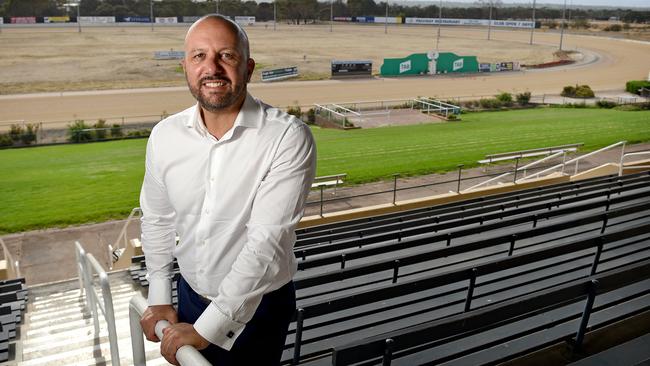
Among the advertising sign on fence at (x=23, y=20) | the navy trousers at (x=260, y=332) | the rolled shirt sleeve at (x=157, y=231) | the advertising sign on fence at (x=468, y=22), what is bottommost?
the navy trousers at (x=260, y=332)

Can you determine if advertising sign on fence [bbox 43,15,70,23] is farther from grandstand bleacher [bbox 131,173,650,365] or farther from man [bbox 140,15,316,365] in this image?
man [bbox 140,15,316,365]

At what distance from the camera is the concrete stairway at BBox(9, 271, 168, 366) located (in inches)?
186

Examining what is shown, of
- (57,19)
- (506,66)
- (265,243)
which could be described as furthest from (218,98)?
(57,19)

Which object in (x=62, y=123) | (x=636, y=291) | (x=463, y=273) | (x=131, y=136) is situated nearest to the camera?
(x=463, y=273)

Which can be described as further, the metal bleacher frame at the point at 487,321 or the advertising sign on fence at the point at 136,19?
the advertising sign on fence at the point at 136,19

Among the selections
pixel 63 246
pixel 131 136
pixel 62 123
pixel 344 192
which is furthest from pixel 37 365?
pixel 62 123

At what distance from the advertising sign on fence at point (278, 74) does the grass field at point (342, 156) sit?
717 inches

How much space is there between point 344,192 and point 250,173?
574 inches

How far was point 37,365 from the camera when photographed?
182 inches

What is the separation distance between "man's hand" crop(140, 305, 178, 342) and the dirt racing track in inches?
1235

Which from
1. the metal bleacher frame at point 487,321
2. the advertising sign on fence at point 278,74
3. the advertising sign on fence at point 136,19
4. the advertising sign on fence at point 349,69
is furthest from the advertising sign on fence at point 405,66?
the advertising sign on fence at point 136,19

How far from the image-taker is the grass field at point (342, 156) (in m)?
15.9

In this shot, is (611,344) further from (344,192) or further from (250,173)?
(344,192)

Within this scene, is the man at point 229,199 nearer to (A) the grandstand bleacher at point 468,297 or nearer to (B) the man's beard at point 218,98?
(B) the man's beard at point 218,98
